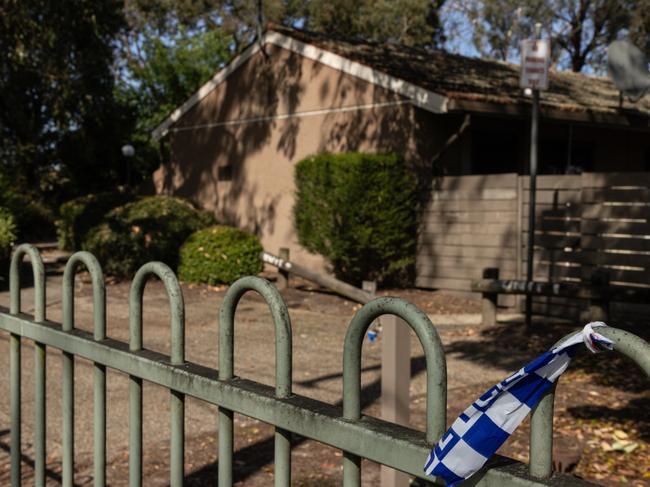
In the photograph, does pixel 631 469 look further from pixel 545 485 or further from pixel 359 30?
pixel 359 30

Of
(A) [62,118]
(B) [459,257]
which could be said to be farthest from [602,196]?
(A) [62,118]

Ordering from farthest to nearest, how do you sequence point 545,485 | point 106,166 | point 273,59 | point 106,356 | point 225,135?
1. point 106,166
2. point 225,135
3. point 273,59
4. point 106,356
5. point 545,485

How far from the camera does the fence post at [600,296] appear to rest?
792 centimetres

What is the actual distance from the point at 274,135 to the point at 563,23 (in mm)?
21680

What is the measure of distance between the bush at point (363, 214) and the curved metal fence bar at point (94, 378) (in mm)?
9856

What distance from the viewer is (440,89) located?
12.5 meters

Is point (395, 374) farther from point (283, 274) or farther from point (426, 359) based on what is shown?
point (283, 274)

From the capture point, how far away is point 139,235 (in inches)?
529

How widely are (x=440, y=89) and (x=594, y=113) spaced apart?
115 inches

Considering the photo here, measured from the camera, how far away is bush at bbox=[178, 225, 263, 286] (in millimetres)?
12656

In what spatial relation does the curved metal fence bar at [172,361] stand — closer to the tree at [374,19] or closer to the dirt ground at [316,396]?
the dirt ground at [316,396]

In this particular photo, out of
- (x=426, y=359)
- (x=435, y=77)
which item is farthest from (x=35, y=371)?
(x=435, y=77)

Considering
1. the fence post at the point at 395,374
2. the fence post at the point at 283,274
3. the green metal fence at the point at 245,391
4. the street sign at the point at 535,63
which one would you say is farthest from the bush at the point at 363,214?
the green metal fence at the point at 245,391

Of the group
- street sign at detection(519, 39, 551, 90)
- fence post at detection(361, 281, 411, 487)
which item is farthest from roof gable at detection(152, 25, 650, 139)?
fence post at detection(361, 281, 411, 487)
